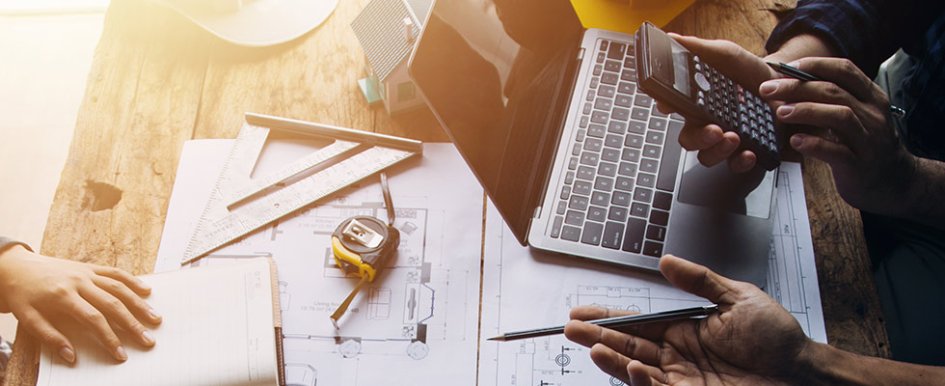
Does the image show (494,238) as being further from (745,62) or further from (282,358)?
(745,62)

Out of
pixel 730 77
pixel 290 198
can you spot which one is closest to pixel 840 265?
pixel 730 77

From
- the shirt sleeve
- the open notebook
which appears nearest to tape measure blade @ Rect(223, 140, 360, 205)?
the open notebook

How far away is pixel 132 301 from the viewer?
832 millimetres

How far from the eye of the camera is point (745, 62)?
3.10 ft

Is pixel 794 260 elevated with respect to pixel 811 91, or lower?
lower

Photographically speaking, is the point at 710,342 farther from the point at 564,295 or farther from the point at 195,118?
the point at 195,118

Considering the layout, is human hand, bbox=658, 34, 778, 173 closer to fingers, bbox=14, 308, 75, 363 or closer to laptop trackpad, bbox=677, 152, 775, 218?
laptop trackpad, bbox=677, 152, 775, 218

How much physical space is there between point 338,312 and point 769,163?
0.58 metres

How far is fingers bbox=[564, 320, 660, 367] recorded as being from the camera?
2.52ft

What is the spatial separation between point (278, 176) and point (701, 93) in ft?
1.86

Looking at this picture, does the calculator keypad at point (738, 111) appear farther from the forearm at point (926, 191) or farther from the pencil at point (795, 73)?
the forearm at point (926, 191)

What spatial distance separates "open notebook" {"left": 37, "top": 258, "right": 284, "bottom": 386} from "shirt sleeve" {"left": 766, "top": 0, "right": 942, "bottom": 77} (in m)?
0.83

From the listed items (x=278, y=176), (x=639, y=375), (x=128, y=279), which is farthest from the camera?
(x=278, y=176)

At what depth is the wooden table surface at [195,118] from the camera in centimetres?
89
